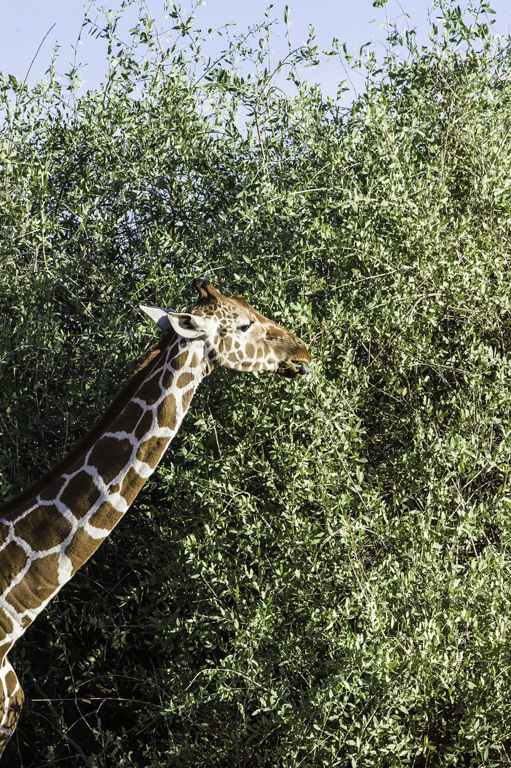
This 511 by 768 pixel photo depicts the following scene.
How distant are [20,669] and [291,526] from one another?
2.32 metres

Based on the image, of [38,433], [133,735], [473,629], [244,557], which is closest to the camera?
[473,629]

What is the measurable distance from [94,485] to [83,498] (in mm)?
89

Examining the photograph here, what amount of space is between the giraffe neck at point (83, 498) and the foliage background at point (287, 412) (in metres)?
0.64

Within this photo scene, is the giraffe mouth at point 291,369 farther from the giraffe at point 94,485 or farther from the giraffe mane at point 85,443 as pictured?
the giraffe mane at point 85,443

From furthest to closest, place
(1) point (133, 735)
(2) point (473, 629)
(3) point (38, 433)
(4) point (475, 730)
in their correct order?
(3) point (38, 433) → (1) point (133, 735) → (2) point (473, 629) → (4) point (475, 730)

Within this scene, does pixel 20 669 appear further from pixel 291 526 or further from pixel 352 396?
pixel 352 396

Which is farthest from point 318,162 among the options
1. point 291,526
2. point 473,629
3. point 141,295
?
point 473,629

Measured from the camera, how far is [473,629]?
15.5 ft

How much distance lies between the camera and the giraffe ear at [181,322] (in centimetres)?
454

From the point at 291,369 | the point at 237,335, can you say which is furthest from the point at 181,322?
the point at 291,369

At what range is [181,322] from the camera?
4605mm

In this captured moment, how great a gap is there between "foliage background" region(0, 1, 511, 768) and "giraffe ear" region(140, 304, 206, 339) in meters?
0.74

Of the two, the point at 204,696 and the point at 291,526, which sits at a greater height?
the point at 291,526

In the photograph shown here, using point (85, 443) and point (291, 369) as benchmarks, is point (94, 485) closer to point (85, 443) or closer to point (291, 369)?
point (85, 443)
